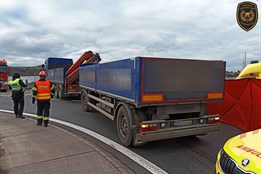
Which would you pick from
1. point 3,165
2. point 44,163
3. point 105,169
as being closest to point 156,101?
point 105,169

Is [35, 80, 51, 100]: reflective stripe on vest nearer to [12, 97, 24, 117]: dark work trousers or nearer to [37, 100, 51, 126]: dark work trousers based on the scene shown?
[37, 100, 51, 126]: dark work trousers

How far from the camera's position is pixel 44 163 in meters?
4.62

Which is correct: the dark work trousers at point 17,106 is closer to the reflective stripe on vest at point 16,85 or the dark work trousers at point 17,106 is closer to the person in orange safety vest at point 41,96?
the reflective stripe on vest at point 16,85

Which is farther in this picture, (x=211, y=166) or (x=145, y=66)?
(x=145, y=66)

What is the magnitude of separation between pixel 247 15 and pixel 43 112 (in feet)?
29.1

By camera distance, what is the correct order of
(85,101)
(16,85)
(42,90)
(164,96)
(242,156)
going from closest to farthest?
(242,156) < (164,96) < (42,90) < (16,85) < (85,101)

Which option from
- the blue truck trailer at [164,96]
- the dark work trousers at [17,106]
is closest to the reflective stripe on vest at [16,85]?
the dark work trousers at [17,106]

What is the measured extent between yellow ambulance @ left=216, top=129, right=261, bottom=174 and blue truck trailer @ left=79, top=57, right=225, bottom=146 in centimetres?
255

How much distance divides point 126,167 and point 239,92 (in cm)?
538

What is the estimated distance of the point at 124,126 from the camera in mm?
6270

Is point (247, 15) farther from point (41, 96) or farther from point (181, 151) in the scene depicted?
point (41, 96)

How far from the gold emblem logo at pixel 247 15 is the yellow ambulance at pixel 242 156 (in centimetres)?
865

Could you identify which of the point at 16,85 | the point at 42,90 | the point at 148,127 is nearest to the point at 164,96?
the point at 148,127

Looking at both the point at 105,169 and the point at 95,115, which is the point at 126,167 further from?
the point at 95,115
